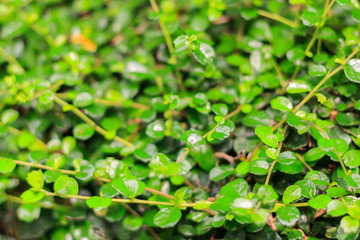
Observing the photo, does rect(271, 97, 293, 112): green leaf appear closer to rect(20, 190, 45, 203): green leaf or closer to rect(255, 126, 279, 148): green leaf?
rect(255, 126, 279, 148): green leaf

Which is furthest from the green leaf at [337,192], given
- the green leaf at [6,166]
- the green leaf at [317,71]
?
the green leaf at [6,166]

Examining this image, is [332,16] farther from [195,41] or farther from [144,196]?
[144,196]

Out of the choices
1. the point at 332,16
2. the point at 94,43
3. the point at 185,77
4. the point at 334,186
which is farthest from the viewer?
the point at 94,43

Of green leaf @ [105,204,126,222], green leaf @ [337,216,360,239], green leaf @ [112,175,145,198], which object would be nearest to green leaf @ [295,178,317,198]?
green leaf @ [337,216,360,239]

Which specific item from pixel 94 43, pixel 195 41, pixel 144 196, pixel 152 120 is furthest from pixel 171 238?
pixel 94 43

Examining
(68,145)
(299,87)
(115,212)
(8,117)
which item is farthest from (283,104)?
(8,117)

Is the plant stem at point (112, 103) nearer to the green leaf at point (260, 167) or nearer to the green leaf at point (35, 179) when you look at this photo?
the green leaf at point (35, 179)

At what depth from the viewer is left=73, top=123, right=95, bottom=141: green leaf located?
3.44 feet

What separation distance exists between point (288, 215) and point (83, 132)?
0.70 m

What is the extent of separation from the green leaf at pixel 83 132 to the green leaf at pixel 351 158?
786mm

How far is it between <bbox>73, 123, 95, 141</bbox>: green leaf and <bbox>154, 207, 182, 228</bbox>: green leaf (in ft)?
1.28

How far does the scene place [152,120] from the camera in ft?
3.63

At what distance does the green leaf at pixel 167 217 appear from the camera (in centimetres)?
81

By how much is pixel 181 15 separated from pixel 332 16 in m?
0.67
